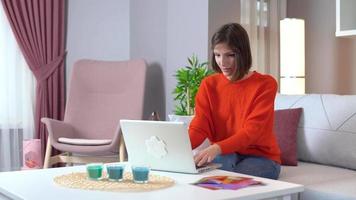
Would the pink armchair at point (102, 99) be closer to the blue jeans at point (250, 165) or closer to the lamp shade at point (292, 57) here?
the lamp shade at point (292, 57)

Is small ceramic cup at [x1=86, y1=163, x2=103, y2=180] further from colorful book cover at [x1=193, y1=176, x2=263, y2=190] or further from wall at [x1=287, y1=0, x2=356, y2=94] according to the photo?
wall at [x1=287, y1=0, x2=356, y2=94]

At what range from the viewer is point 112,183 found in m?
1.70

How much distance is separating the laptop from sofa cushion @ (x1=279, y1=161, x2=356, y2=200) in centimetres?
42

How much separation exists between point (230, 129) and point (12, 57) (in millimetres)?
2617

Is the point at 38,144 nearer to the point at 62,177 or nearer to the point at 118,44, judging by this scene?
the point at 118,44

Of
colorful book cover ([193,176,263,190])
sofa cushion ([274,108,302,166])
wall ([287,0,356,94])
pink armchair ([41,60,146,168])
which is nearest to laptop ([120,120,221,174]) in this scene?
colorful book cover ([193,176,263,190])

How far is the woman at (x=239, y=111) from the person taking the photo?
2.13 metres

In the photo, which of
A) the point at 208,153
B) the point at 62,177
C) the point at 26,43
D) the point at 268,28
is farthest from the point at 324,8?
the point at 62,177

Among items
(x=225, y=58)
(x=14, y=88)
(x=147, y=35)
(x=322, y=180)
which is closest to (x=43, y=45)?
(x=14, y=88)

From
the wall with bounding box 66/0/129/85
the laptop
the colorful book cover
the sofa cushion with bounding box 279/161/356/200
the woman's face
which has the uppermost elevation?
the wall with bounding box 66/0/129/85

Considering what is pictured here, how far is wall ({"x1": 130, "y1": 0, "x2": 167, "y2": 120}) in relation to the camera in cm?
438

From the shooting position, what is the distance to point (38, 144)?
4109mm

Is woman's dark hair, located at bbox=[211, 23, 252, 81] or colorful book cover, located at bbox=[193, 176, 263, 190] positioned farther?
woman's dark hair, located at bbox=[211, 23, 252, 81]

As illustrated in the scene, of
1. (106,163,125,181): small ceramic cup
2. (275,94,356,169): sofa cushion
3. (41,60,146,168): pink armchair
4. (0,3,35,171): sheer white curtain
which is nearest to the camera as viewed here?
(106,163,125,181): small ceramic cup
